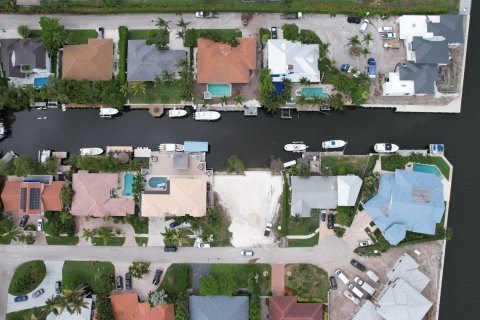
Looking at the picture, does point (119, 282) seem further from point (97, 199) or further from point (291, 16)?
point (291, 16)

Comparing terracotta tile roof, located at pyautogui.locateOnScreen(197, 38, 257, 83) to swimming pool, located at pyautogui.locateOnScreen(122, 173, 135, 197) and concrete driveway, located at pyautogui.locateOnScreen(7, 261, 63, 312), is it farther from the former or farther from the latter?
concrete driveway, located at pyautogui.locateOnScreen(7, 261, 63, 312)

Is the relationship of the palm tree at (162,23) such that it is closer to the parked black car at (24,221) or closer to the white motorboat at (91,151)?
the white motorboat at (91,151)

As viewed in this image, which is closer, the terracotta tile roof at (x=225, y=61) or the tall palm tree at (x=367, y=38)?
the terracotta tile roof at (x=225, y=61)

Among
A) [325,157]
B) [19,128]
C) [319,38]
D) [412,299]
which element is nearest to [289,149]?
[325,157]

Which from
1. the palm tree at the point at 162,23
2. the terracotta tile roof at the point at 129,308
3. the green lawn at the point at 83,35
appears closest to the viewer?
the terracotta tile roof at the point at 129,308

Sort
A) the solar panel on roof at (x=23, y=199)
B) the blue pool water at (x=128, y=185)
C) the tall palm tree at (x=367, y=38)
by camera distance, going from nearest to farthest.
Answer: the solar panel on roof at (x=23, y=199) → the blue pool water at (x=128, y=185) → the tall palm tree at (x=367, y=38)

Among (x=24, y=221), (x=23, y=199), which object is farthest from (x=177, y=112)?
(x=24, y=221)

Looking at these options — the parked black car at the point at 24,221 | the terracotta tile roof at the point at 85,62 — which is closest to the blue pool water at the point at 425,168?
the terracotta tile roof at the point at 85,62

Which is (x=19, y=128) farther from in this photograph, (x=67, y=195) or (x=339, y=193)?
(x=339, y=193)
